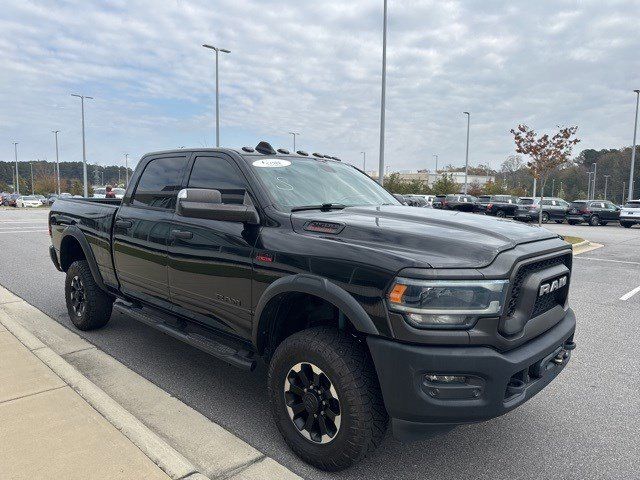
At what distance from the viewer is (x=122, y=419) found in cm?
307

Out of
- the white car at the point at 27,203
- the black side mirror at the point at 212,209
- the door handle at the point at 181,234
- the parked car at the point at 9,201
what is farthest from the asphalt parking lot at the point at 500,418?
the parked car at the point at 9,201

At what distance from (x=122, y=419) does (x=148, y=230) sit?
159cm

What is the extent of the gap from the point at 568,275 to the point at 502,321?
958 mm

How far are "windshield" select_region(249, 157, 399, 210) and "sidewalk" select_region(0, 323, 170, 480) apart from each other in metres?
1.74

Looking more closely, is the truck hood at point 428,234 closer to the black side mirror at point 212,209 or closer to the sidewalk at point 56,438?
the black side mirror at point 212,209

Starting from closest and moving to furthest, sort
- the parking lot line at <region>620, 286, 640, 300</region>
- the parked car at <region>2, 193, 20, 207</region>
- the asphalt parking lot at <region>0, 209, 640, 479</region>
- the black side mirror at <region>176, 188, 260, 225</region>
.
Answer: the asphalt parking lot at <region>0, 209, 640, 479</region> < the black side mirror at <region>176, 188, 260, 225</region> < the parking lot line at <region>620, 286, 640, 300</region> < the parked car at <region>2, 193, 20, 207</region>

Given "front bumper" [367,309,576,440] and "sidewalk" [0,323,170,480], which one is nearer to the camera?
"front bumper" [367,309,576,440]

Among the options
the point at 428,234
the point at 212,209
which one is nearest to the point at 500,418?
the point at 428,234

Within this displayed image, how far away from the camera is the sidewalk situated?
100 inches

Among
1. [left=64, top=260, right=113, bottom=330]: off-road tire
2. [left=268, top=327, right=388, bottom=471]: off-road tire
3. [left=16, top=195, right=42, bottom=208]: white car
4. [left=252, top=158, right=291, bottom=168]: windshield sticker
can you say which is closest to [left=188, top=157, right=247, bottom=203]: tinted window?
[left=252, top=158, right=291, bottom=168]: windshield sticker

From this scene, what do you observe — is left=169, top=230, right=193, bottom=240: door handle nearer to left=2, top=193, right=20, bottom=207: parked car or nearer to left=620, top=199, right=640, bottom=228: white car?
left=620, top=199, right=640, bottom=228: white car

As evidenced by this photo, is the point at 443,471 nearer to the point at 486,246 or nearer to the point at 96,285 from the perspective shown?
the point at 486,246

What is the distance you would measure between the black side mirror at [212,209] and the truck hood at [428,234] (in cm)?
29

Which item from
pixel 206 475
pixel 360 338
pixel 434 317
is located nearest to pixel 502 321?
pixel 434 317
